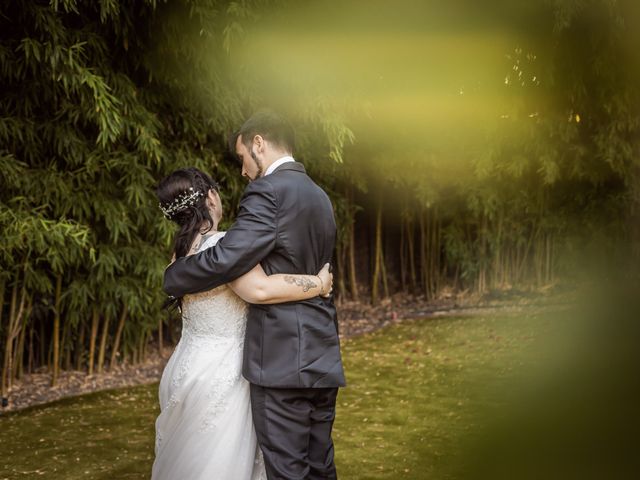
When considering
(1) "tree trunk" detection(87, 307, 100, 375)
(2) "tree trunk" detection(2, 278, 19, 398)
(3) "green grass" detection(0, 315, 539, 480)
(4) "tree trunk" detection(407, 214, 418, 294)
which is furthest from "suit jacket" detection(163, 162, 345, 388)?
(4) "tree trunk" detection(407, 214, 418, 294)

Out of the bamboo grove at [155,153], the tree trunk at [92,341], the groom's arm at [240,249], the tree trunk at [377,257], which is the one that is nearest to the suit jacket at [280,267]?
the groom's arm at [240,249]

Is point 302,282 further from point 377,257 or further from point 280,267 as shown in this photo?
point 377,257

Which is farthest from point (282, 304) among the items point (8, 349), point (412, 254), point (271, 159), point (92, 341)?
point (412, 254)

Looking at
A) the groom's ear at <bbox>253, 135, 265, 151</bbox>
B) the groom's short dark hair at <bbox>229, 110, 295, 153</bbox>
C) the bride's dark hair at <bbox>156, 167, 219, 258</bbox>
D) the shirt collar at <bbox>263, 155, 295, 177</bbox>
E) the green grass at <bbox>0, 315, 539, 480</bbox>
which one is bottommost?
the green grass at <bbox>0, 315, 539, 480</bbox>

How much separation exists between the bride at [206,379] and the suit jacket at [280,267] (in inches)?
3.6

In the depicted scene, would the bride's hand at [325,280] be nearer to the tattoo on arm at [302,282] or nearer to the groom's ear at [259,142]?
the tattoo on arm at [302,282]

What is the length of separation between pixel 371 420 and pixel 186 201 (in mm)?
2324

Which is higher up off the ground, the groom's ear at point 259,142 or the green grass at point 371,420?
the groom's ear at point 259,142

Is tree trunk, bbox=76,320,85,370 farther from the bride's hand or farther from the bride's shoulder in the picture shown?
the bride's hand

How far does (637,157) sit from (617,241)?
3.48ft

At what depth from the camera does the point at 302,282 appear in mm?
2010

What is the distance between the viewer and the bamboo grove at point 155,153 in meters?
4.02

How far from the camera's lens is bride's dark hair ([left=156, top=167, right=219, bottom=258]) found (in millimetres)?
2145

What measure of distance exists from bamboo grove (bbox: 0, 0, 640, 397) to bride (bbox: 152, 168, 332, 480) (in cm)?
179
